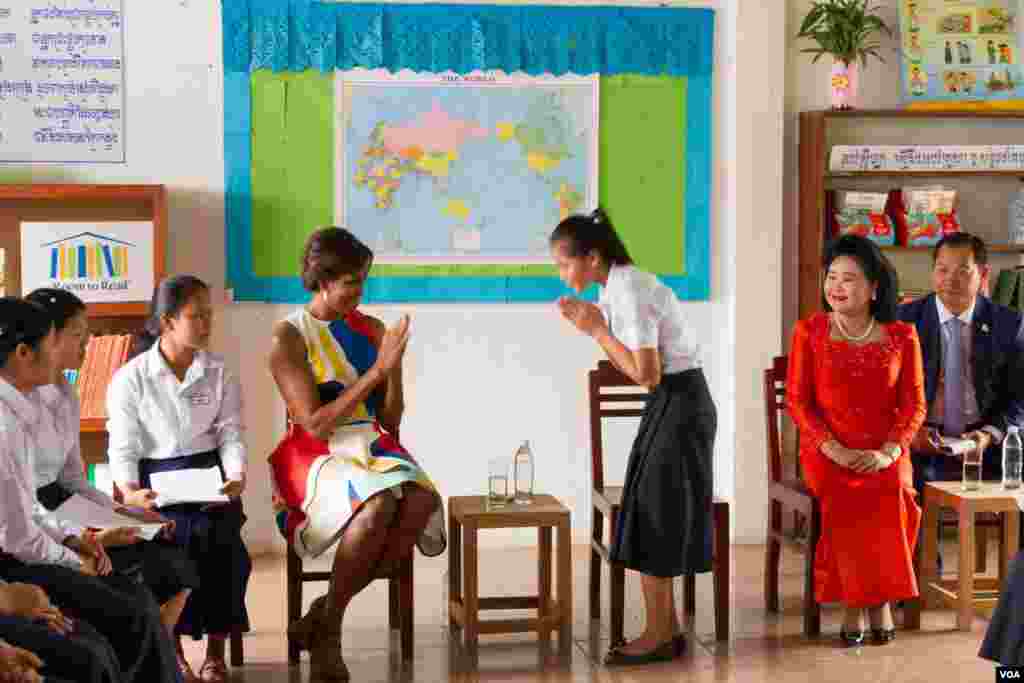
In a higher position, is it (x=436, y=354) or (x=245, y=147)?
(x=245, y=147)

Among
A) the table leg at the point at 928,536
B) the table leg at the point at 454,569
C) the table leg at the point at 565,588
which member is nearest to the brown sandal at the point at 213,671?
the table leg at the point at 454,569

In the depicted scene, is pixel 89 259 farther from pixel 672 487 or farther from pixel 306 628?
pixel 672 487

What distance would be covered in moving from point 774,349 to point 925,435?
3.84ft

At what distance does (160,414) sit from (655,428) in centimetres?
151

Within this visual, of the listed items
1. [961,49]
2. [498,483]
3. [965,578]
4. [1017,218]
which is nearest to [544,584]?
[498,483]

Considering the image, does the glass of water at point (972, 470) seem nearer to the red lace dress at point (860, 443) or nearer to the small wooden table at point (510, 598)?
the red lace dress at point (860, 443)

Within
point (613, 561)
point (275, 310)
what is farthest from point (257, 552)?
point (613, 561)

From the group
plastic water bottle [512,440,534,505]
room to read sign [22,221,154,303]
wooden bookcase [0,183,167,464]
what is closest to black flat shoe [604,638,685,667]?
plastic water bottle [512,440,534,505]

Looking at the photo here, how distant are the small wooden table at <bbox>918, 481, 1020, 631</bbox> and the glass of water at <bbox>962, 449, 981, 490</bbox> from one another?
2 cm

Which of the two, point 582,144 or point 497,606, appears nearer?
point 497,606

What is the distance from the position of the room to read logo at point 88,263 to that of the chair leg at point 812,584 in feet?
8.95

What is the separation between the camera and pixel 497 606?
14.0 ft

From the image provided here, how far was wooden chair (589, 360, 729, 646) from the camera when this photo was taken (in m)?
4.13

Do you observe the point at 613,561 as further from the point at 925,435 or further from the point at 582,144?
the point at 582,144
